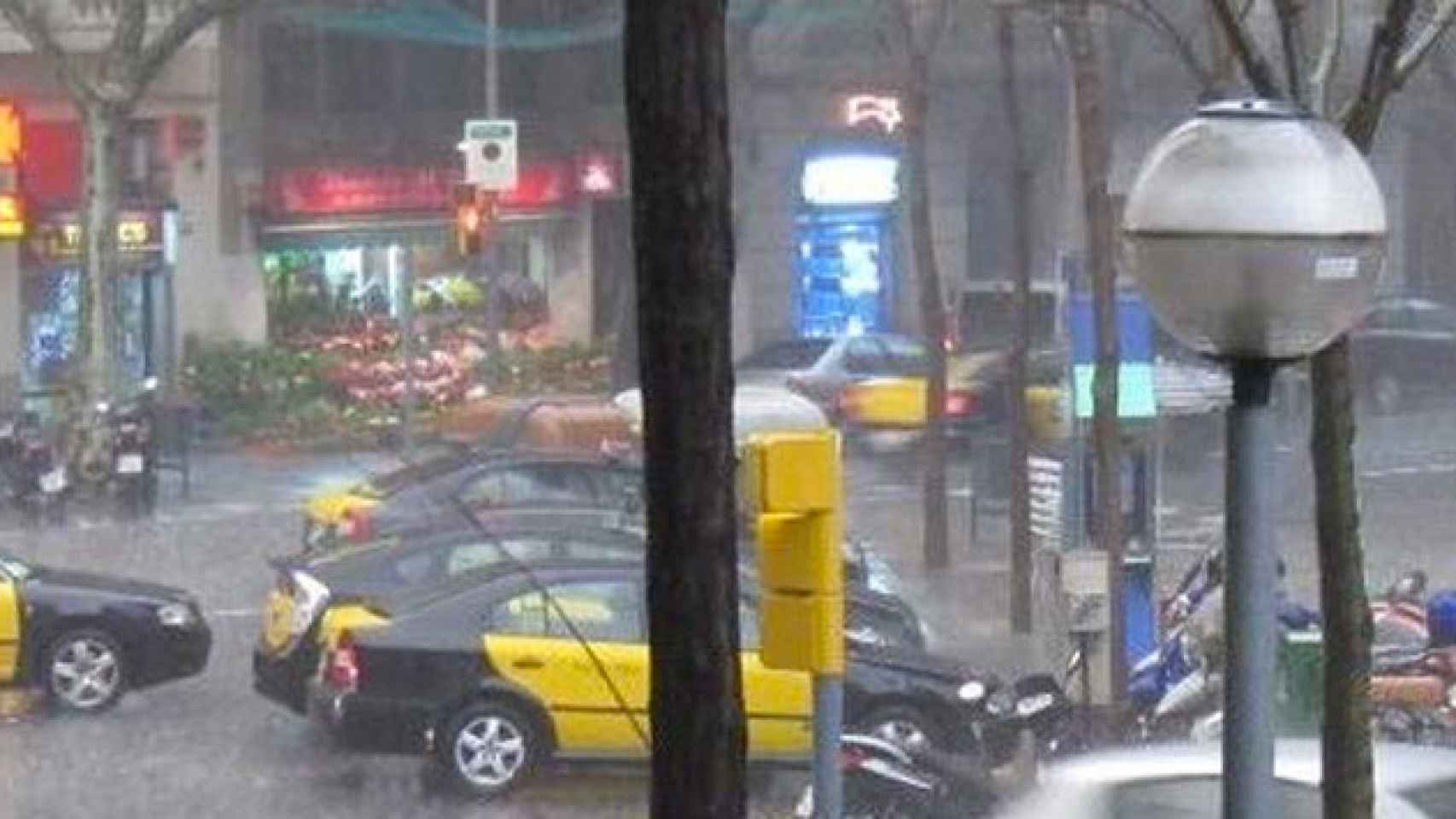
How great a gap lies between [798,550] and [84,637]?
9706mm

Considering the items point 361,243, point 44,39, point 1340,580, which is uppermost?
point 44,39

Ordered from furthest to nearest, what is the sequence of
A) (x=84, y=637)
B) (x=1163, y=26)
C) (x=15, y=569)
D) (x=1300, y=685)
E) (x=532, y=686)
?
1. (x=15, y=569)
2. (x=84, y=637)
3. (x=532, y=686)
4. (x=1300, y=685)
5. (x=1163, y=26)

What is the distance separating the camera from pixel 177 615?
16.3 metres

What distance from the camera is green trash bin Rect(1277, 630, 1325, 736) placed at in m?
12.9

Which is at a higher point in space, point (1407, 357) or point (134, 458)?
point (1407, 357)

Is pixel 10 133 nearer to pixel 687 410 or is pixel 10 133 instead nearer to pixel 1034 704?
pixel 1034 704

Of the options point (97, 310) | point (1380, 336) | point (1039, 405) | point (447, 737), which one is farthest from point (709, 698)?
point (1380, 336)

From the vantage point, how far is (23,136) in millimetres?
31484

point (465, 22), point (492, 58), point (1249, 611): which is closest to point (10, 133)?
point (492, 58)

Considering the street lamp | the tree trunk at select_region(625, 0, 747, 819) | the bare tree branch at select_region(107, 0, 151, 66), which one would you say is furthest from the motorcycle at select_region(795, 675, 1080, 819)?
the bare tree branch at select_region(107, 0, 151, 66)

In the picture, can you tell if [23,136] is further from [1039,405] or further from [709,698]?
[709,698]

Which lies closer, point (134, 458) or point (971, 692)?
point (971, 692)

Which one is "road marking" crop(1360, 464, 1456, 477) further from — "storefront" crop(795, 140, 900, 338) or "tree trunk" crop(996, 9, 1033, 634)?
"tree trunk" crop(996, 9, 1033, 634)

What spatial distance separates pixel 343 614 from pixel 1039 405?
Answer: 11.6 m
